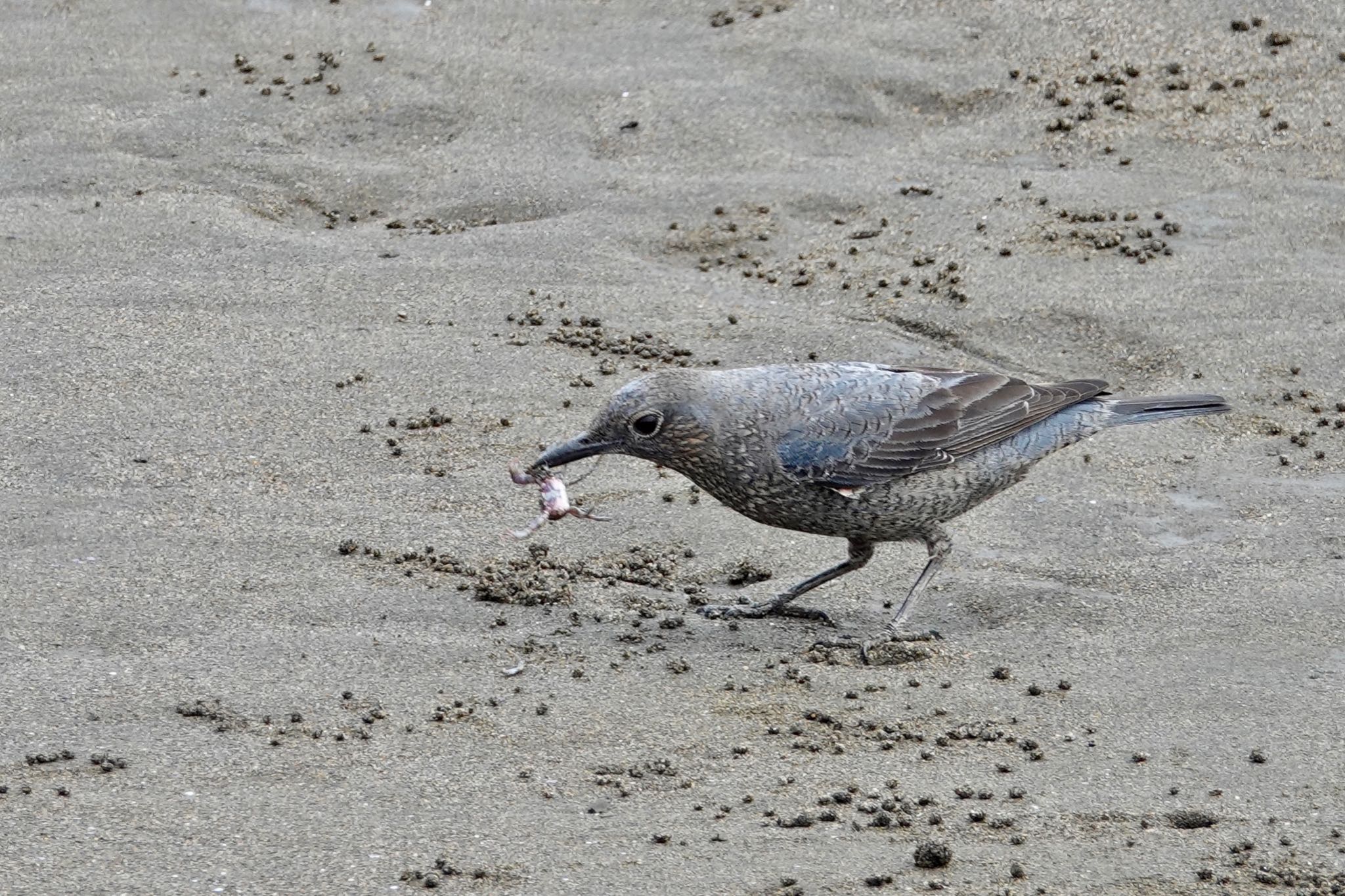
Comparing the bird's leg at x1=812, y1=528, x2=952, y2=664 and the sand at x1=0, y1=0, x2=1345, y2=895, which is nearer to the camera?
the sand at x1=0, y1=0, x2=1345, y2=895

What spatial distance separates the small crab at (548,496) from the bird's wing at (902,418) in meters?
0.70

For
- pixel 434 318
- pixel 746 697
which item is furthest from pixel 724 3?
pixel 746 697

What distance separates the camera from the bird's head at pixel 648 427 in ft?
18.9

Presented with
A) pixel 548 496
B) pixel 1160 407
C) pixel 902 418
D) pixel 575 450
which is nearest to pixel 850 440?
pixel 902 418

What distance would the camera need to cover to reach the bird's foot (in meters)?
5.87

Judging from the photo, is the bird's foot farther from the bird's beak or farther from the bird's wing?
the bird's beak

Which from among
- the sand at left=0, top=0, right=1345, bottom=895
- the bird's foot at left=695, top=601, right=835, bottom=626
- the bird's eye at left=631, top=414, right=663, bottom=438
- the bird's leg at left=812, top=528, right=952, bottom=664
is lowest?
the bird's foot at left=695, top=601, right=835, bottom=626

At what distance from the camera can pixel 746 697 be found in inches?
205

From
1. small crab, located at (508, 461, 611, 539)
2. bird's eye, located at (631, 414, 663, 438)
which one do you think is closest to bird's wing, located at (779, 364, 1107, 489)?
bird's eye, located at (631, 414, 663, 438)

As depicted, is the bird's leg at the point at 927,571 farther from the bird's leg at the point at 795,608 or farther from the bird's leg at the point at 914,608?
the bird's leg at the point at 795,608

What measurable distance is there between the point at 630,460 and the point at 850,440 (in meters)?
1.27

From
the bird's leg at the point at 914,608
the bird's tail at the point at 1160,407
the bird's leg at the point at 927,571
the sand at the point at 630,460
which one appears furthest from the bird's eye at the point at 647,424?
the bird's tail at the point at 1160,407

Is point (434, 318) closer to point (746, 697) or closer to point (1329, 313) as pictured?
point (746, 697)

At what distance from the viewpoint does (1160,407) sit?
6.32 m
